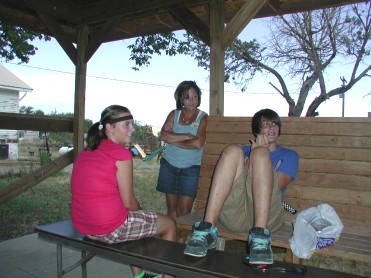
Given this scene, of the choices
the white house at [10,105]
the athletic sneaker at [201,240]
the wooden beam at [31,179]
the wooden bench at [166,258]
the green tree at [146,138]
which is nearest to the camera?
the wooden bench at [166,258]

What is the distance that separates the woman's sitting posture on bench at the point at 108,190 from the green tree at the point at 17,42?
480 cm

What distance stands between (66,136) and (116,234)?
15.4 m

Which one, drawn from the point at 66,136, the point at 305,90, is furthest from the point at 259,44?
the point at 66,136

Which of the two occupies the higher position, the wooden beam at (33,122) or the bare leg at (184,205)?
the wooden beam at (33,122)

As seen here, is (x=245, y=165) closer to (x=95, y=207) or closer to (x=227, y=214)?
(x=227, y=214)

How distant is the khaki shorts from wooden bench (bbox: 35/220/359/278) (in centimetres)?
41

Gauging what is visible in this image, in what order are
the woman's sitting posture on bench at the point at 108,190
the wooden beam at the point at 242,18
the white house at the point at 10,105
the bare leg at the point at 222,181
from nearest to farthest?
the woman's sitting posture on bench at the point at 108,190 < the bare leg at the point at 222,181 < the wooden beam at the point at 242,18 < the white house at the point at 10,105

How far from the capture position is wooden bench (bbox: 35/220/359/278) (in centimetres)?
152

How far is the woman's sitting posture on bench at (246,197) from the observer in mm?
1775

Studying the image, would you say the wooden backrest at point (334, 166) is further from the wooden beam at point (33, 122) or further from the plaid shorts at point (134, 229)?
the wooden beam at point (33, 122)

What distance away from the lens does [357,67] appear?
40.0 ft

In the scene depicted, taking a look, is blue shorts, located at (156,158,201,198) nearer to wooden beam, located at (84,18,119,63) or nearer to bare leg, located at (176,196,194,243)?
bare leg, located at (176,196,194,243)

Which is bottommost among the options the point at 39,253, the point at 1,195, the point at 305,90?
the point at 39,253

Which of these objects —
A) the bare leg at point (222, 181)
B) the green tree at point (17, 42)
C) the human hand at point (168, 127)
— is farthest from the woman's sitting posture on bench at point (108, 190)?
the green tree at point (17, 42)
